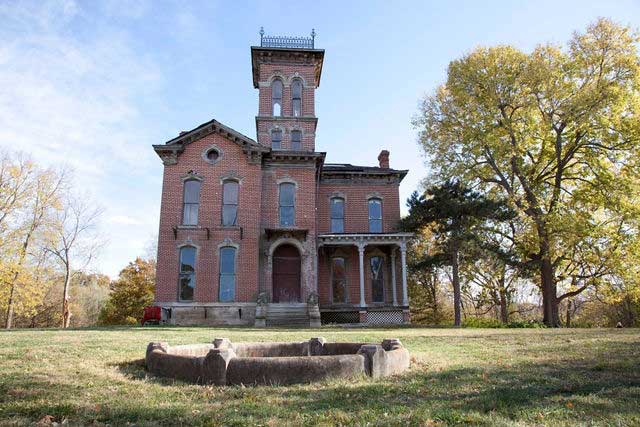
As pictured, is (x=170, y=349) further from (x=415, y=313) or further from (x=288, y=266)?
(x=415, y=313)

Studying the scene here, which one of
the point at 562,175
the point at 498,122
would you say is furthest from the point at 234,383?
the point at 562,175

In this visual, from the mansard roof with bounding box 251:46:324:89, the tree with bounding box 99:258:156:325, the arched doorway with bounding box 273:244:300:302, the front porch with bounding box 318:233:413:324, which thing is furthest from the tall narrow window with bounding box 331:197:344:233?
the tree with bounding box 99:258:156:325

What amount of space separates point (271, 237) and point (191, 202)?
4683mm

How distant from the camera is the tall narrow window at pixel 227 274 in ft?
79.9

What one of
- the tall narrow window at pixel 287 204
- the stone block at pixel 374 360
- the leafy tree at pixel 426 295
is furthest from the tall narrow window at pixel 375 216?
the stone block at pixel 374 360

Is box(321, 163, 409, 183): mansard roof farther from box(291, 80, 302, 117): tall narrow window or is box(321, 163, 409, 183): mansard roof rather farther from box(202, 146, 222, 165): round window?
box(202, 146, 222, 165): round window

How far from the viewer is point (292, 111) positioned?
3045cm

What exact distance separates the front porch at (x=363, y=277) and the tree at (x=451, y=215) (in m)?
1.87

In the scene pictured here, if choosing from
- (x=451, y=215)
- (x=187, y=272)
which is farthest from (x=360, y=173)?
(x=187, y=272)

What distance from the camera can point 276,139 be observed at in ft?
98.6

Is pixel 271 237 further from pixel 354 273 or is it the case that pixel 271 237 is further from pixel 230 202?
pixel 354 273

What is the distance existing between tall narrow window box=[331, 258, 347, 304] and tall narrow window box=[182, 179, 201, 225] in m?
8.50

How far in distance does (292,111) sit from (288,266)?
1046 cm

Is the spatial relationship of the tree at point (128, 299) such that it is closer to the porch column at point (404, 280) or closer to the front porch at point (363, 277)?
the front porch at point (363, 277)
